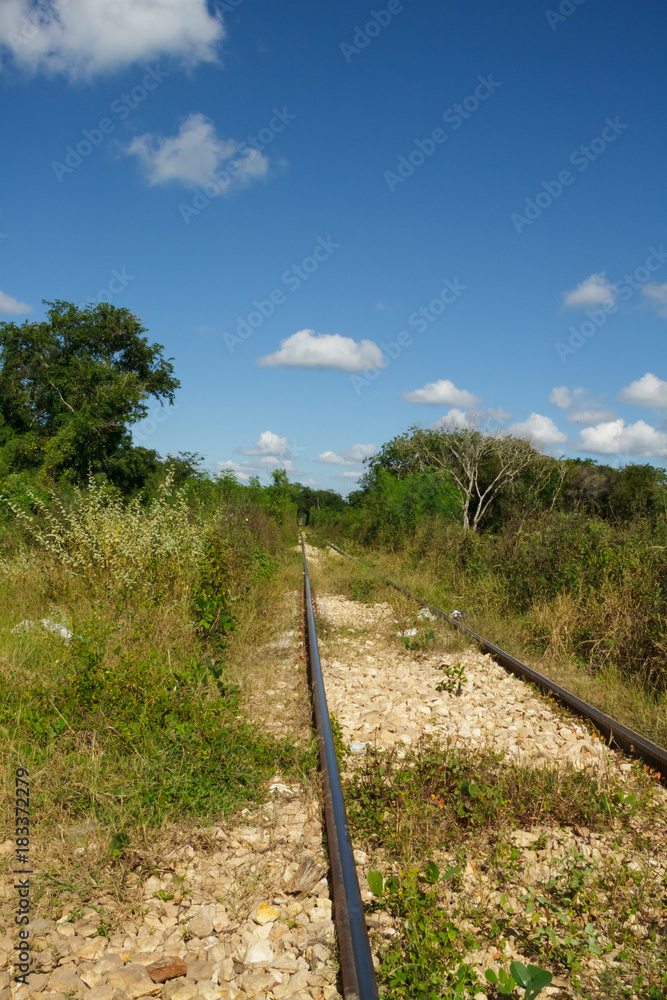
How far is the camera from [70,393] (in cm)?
3138

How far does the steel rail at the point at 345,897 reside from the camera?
7.29 ft

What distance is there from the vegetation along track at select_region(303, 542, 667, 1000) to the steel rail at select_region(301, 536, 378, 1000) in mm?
142

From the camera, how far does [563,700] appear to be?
5.66 meters

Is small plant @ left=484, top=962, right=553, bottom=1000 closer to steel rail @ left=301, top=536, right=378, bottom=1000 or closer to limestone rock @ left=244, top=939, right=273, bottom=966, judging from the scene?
steel rail @ left=301, top=536, right=378, bottom=1000

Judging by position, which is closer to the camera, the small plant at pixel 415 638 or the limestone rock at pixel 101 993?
the limestone rock at pixel 101 993

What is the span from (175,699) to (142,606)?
291cm

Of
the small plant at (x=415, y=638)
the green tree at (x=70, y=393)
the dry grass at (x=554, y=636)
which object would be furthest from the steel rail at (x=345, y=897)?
the green tree at (x=70, y=393)

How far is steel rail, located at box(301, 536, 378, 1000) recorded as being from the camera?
7.29 feet

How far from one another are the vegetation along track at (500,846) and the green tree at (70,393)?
26.8m

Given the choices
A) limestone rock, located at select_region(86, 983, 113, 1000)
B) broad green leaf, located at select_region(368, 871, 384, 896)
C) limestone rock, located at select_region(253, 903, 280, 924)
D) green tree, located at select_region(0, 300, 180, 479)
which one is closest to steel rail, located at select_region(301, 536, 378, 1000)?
broad green leaf, located at select_region(368, 871, 384, 896)

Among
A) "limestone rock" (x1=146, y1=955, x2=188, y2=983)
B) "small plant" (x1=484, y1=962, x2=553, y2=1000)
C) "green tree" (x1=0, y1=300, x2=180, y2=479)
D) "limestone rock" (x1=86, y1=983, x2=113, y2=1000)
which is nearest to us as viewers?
"small plant" (x1=484, y1=962, x2=553, y2=1000)

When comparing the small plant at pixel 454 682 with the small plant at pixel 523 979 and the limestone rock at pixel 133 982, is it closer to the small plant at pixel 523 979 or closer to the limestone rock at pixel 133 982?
the small plant at pixel 523 979

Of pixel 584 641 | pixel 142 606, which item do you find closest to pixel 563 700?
pixel 584 641

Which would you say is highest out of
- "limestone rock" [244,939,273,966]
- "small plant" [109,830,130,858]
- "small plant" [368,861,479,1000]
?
"small plant" [368,861,479,1000]
